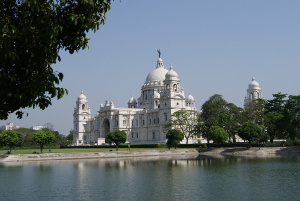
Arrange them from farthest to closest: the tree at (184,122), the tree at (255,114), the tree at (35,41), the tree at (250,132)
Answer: the tree at (184,122) < the tree at (255,114) < the tree at (250,132) < the tree at (35,41)

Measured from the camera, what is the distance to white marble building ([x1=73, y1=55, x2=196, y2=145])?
259 ft

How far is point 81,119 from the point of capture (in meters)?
102

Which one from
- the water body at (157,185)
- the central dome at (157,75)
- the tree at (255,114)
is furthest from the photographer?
the central dome at (157,75)

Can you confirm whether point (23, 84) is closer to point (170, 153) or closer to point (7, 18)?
point (7, 18)

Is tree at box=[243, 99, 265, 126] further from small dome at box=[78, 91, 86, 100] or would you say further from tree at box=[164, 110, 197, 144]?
small dome at box=[78, 91, 86, 100]

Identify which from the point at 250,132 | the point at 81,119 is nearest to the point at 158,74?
the point at 81,119

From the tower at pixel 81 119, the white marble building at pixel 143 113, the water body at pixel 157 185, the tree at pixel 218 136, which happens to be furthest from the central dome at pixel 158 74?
the water body at pixel 157 185

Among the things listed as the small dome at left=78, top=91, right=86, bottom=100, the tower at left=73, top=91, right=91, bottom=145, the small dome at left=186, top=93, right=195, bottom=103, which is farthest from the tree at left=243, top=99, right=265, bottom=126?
the small dome at left=78, top=91, right=86, bottom=100

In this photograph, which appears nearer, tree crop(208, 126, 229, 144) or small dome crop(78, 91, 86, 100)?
tree crop(208, 126, 229, 144)

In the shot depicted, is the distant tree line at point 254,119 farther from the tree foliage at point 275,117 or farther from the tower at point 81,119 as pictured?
the tower at point 81,119

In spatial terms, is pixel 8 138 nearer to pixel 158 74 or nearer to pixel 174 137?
pixel 174 137

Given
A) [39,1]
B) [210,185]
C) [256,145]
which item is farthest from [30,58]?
[256,145]

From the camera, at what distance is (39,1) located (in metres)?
8.48

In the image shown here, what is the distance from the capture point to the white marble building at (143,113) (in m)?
78.9
